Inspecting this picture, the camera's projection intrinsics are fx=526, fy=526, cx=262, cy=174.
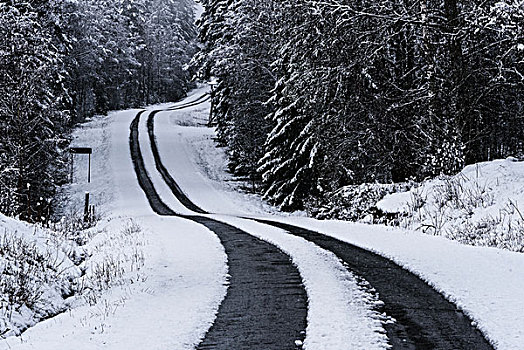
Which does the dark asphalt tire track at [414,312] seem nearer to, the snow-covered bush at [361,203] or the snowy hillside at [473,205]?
the snowy hillside at [473,205]

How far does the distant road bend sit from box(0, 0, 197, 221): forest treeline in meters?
9.03

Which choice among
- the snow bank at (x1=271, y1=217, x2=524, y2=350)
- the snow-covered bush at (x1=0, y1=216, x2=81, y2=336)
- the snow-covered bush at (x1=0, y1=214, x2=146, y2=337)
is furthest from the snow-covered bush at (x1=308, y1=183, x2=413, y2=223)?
the snow-covered bush at (x1=0, y1=216, x2=81, y2=336)

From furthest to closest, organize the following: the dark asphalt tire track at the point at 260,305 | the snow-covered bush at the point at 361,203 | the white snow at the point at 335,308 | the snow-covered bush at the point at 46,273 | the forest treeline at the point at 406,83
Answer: the forest treeline at the point at 406,83, the snow-covered bush at the point at 361,203, the snow-covered bush at the point at 46,273, the dark asphalt tire track at the point at 260,305, the white snow at the point at 335,308

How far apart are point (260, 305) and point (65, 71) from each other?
3573cm

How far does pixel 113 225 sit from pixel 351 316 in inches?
562

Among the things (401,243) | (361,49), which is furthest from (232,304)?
(361,49)

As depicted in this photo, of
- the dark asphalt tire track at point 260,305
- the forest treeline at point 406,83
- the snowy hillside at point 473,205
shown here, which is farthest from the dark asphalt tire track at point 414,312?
the forest treeline at point 406,83

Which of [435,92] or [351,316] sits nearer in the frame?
[351,316]

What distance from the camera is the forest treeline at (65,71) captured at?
77.6 feet

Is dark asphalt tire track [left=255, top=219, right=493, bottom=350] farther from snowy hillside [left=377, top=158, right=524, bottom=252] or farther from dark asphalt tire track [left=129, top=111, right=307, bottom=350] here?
snowy hillside [left=377, top=158, right=524, bottom=252]

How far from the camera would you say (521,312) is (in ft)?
16.8

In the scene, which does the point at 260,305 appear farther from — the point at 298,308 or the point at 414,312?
the point at 414,312

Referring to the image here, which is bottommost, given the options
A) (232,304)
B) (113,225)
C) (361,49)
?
(113,225)

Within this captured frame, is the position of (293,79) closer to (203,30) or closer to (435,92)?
(435,92)
